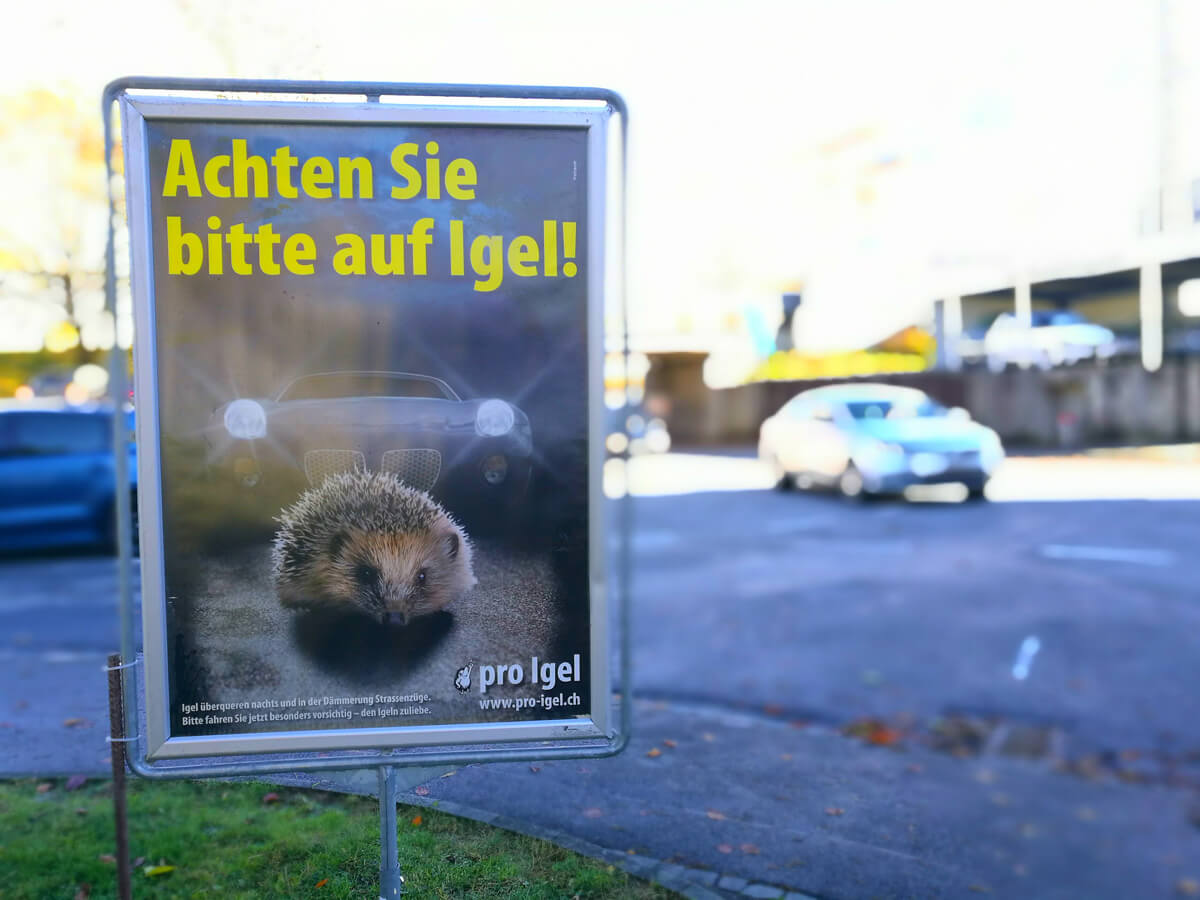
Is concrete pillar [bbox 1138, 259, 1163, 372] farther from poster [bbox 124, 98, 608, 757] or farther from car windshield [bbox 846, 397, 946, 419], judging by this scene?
poster [bbox 124, 98, 608, 757]

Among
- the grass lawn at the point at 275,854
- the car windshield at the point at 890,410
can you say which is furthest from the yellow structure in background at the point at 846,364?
the grass lawn at the point at 275,854

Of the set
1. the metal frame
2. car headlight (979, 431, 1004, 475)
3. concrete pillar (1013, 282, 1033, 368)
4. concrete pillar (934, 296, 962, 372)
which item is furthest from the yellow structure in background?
the metal frame

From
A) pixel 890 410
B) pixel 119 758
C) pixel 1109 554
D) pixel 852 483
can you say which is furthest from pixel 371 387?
pixel 890 410

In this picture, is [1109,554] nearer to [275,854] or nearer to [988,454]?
[988,454]

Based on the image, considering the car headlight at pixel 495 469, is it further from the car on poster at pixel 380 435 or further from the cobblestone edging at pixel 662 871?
the cobblestone edging at pixel 662 871

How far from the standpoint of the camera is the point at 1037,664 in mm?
6930

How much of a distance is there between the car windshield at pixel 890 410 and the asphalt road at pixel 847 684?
298cm

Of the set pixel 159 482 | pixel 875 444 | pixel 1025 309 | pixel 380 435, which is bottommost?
pixel 875 444

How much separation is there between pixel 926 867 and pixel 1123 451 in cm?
1948

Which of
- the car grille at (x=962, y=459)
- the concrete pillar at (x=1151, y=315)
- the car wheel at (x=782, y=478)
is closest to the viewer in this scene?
the car grille at (x=962, y=459)

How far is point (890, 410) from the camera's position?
640 inches

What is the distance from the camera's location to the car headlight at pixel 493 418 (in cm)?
288

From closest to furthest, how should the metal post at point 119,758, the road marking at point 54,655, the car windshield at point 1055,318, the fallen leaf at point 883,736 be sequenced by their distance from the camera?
1. the metal post at point 119,758
2. the fallen leaf at point 883,736
3. the road marking at point 54,655
4. the car windshield at point 1055,318

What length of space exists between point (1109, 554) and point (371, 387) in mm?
9210
